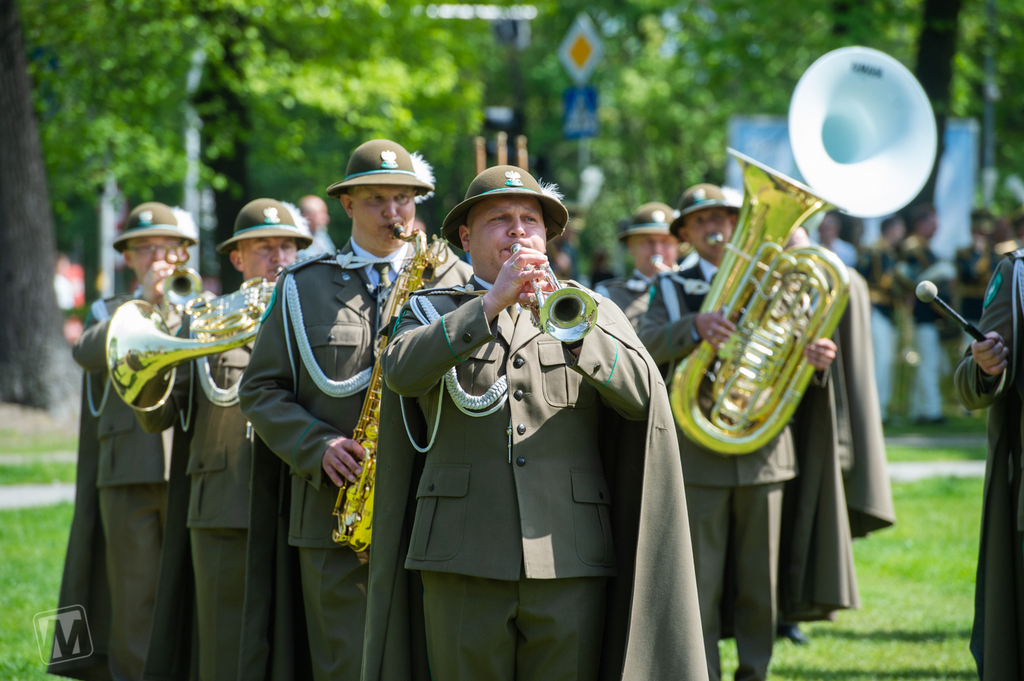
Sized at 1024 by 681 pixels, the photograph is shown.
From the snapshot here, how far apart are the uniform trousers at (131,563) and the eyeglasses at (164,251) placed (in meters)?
1.19

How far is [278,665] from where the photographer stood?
4438 millimetres

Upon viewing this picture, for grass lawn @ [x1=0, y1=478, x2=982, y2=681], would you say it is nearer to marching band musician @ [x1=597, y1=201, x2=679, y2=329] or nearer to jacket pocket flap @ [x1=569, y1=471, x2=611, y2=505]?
marching band musician @ [x1=597, y1=201, x2=679, y2=329]

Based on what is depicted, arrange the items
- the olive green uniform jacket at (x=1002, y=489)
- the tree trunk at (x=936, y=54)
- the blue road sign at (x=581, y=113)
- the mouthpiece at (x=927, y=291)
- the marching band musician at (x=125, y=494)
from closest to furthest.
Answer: the mouthpiece at (x=927, y=291) < the olive green uniform jacket at (x=1002, y=489) < the marching band musician at (x=125, y=494) < the blue road sign at (x=581, y=113) < the tree trunk at (x=936, y=54)

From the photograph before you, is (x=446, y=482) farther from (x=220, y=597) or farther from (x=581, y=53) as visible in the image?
(x=581, y=53)

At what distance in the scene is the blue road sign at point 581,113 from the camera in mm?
11695

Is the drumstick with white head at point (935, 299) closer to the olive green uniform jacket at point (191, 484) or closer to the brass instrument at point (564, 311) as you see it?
the brass instrument at point (564, 311)

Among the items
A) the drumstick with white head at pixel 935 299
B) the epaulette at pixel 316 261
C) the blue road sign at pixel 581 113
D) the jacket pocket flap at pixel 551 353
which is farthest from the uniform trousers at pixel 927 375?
the jacket pocket flap at pixel 551 353

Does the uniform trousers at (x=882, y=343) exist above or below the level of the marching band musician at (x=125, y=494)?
above

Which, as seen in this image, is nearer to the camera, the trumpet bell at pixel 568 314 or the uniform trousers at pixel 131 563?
the trumpet bell at pixel 568 314

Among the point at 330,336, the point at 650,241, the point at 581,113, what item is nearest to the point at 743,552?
the point at 650,241

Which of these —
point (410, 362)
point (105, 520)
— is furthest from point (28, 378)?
point (410, 362)

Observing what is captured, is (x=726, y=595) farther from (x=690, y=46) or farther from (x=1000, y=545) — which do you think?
(x=690, y=46)

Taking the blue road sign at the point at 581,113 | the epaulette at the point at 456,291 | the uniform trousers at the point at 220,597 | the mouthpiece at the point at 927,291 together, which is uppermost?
the blue road sign at the point at 581,113

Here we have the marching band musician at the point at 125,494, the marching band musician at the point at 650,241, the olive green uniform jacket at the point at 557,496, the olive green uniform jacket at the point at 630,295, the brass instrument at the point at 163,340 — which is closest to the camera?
the olive green uniform jacket at the point at 557,496
